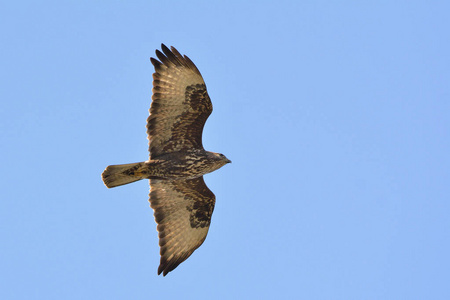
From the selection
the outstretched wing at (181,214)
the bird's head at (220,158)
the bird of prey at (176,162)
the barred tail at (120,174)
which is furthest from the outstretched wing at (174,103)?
the outstretched wing at (181,214)

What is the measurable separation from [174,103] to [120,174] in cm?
175

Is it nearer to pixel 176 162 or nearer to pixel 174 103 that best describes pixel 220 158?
pixel 176 162

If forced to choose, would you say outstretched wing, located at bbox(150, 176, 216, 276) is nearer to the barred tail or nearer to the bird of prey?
the bird of prey

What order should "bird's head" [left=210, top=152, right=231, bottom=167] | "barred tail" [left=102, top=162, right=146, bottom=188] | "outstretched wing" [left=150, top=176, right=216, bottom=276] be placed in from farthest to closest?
"outstretched wing" [left=150, top=176, right=216, bottom=276] → "bird's head" [left=210, top=152, right=231, bottom=167] → "barred tail" [left=102, top=162, right=146, bottom=188]

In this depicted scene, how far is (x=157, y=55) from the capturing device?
14445mm

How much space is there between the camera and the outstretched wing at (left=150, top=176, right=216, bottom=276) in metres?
15.6

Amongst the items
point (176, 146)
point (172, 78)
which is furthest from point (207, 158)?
point (172, 78)

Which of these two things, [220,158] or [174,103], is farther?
[220,158]

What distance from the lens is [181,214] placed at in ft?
52.0

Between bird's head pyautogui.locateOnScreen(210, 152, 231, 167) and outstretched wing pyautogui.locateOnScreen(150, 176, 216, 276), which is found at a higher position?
bird's head pyautogui.locateOnScreen(210, 152, 231, 167)

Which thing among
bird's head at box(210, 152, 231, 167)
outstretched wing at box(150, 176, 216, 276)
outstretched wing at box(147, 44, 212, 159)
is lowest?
outstretched wing at box(150, 176, 216, 276)

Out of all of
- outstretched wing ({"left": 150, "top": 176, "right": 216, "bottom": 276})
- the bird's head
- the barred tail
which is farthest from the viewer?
outstretched wing ({"left": 150, "top": 176, "right": 216, "bottom": 276})

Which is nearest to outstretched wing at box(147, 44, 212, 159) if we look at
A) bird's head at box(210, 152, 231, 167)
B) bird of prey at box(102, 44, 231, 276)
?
bird of prey at box(102, 44, 231, 276)

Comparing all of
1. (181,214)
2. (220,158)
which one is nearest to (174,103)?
(220,158)
